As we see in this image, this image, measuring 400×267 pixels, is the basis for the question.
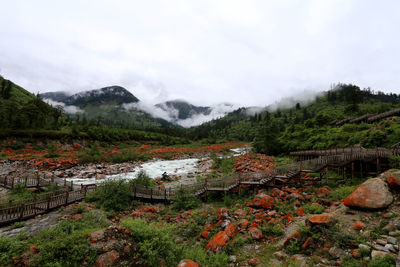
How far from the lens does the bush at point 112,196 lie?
47.2 ft

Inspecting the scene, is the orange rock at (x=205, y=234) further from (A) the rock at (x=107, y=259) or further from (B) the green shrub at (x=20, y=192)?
(B) the green shrub at (x=20, y=192)

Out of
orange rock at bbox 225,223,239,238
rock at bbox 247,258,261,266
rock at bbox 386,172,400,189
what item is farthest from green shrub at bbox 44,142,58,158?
rock at bbox 386,172,400,189

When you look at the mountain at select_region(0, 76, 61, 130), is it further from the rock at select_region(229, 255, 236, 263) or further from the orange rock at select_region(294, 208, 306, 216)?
the orange rock at select_region(294, 208, 306, 216)

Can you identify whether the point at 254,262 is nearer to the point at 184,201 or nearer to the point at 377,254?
the point at 377,254

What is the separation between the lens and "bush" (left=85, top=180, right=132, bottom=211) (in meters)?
14.4

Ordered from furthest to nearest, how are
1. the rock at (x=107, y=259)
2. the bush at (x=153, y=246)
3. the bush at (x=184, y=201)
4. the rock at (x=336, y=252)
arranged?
the bush at (x=184, y=201) < the bush at (x=153, y=246) < the rock at (x=336, y=252) < the rock at (x=107, y=259)

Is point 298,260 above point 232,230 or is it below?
above

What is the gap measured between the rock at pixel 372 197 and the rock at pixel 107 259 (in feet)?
37.9

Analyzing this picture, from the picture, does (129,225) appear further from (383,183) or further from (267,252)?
(383,183)

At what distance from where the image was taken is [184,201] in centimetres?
1562

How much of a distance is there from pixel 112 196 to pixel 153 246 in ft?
31.7

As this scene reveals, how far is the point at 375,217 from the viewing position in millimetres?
8086

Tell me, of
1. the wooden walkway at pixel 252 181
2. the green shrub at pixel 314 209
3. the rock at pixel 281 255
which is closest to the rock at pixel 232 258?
the rock at pixel 281 255

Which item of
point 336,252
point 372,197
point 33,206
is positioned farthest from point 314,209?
point 33,206
